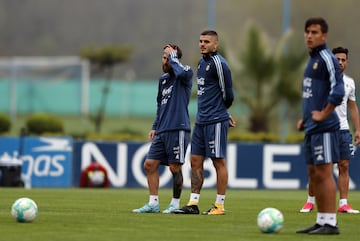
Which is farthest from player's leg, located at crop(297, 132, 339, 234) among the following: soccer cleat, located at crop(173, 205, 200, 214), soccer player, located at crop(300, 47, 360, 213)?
soccer player, located at crop(300, 47, 360, 213)

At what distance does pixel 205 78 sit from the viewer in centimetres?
1561

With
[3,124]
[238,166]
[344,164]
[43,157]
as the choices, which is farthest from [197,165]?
[3,124]

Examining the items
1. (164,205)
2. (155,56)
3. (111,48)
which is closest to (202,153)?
(164,205)

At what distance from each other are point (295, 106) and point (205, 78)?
74.7 ft

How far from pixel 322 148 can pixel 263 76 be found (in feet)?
81.2

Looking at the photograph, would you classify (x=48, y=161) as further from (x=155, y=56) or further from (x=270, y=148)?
(x=155, y=56)

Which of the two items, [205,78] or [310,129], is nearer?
[310,129]

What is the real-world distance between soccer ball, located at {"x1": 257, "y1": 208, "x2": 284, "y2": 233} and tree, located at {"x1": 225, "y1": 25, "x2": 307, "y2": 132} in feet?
78.3

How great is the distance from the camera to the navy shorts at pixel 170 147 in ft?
52.0

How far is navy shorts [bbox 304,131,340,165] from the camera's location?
41.8ft

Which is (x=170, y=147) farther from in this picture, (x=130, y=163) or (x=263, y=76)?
(x=263, y=76)

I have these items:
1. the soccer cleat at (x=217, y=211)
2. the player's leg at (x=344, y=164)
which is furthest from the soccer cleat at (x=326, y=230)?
the player's leg at (x=344, y=164)

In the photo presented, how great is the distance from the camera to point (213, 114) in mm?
15562

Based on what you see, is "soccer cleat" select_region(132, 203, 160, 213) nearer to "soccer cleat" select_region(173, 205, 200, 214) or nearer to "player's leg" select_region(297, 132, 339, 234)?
"soccer cleat" select_region(173, 205, 200, 214)
